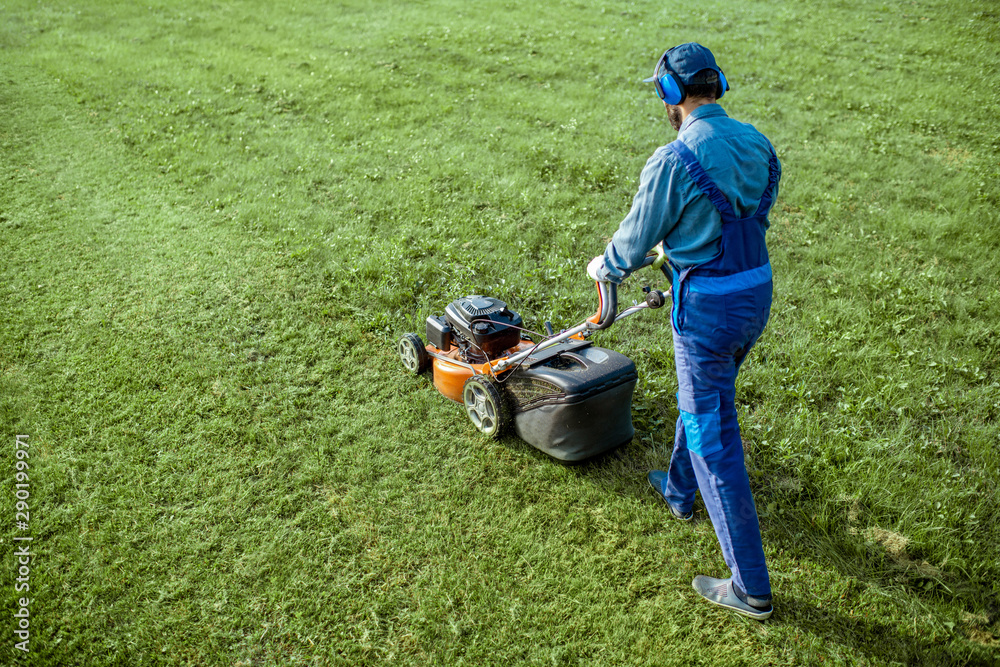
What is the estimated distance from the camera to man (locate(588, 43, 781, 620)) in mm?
2451

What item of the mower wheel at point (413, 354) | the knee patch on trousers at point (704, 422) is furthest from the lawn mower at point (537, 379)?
the knee patch on trousers at point (704, 422)

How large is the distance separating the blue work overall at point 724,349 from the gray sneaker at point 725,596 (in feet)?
0.25

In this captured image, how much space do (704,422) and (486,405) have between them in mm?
1428

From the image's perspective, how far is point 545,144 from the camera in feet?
25.0

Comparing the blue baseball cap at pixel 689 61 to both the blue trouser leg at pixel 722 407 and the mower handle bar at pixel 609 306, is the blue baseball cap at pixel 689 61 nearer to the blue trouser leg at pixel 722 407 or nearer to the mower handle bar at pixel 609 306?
the mower handle bar at pixel 609 306

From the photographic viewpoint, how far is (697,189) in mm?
2428

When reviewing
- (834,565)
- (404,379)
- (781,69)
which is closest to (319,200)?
(404,379)

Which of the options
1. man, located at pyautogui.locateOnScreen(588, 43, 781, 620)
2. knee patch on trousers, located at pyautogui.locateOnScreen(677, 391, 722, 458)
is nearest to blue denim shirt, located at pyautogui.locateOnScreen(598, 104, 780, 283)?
man, located at pyautogui.locateOnScreen(588, 43, 781, 620)

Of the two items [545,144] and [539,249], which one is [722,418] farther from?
[545,144]

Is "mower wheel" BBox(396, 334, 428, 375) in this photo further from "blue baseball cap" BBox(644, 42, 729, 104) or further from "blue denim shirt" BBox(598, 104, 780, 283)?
"blue baseball cap" BBox(644, 42, 729, 104)

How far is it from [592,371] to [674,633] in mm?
1284

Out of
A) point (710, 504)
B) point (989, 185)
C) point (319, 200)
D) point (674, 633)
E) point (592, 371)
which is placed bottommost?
point (989, 185)

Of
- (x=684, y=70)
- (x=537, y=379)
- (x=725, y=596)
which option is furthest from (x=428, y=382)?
(x=684, y=70)

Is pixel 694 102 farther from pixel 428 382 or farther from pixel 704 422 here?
pixel 428 382
